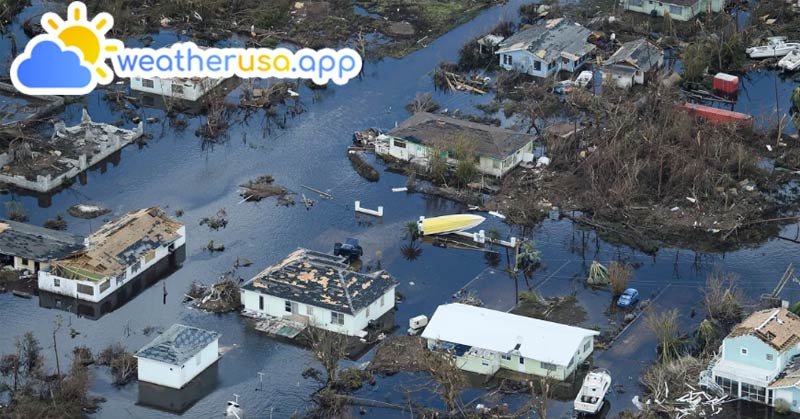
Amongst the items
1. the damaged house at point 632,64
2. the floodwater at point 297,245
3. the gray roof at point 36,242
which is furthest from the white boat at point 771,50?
the gray roof at point 36,242

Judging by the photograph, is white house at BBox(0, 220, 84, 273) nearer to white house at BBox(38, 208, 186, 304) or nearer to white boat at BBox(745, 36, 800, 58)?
white house at BBox(38, 208, 186, 304)

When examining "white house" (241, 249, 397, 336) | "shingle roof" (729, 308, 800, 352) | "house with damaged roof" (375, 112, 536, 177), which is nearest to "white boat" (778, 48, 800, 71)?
"house with damaged roof" (375, 112, 536, 177)

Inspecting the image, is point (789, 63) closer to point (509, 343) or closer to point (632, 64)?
point (632, 64)

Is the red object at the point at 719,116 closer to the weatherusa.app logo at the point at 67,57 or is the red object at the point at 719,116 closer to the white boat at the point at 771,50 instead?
the white boat at the point at 771,50

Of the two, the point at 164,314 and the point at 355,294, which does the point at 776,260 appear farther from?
the point at 164,314

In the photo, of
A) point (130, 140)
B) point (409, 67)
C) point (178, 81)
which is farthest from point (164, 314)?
point (409, 67)
